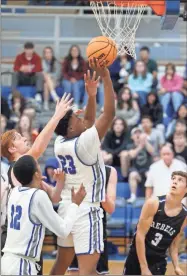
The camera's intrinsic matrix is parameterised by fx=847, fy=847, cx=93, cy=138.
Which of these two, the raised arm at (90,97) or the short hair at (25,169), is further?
the raised arm at (90,97)

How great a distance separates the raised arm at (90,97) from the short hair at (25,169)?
39.6 inches

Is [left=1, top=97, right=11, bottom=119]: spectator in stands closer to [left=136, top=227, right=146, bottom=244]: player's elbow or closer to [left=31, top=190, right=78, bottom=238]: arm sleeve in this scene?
[left=136, top=227, right=146, bottom=244]: player's elbow

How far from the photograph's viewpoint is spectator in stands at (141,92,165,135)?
13.4 meters

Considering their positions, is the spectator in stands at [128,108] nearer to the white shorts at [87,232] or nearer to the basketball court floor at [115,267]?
the basketball court floor at [115,267]

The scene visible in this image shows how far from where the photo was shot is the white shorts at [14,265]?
19.4 feet

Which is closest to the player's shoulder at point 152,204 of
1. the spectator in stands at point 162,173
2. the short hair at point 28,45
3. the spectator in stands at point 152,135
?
the spectator in stands at point 162,173

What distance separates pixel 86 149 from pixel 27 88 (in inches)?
295

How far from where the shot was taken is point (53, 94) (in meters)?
14.0

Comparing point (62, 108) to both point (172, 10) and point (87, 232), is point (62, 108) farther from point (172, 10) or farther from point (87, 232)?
point (172, 10)

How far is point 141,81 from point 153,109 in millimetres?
789

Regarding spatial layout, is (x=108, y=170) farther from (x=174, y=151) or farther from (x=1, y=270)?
(x=174, y=151)

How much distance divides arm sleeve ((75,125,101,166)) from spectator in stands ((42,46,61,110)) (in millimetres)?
7067

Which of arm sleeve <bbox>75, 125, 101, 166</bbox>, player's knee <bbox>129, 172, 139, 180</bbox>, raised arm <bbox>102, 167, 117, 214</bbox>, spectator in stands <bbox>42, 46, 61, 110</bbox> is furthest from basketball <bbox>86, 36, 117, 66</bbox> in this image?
spectator in stands <bbox>42, 46, 61, 110</bbox>

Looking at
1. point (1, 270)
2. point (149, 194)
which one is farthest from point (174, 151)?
point (1, 270)
